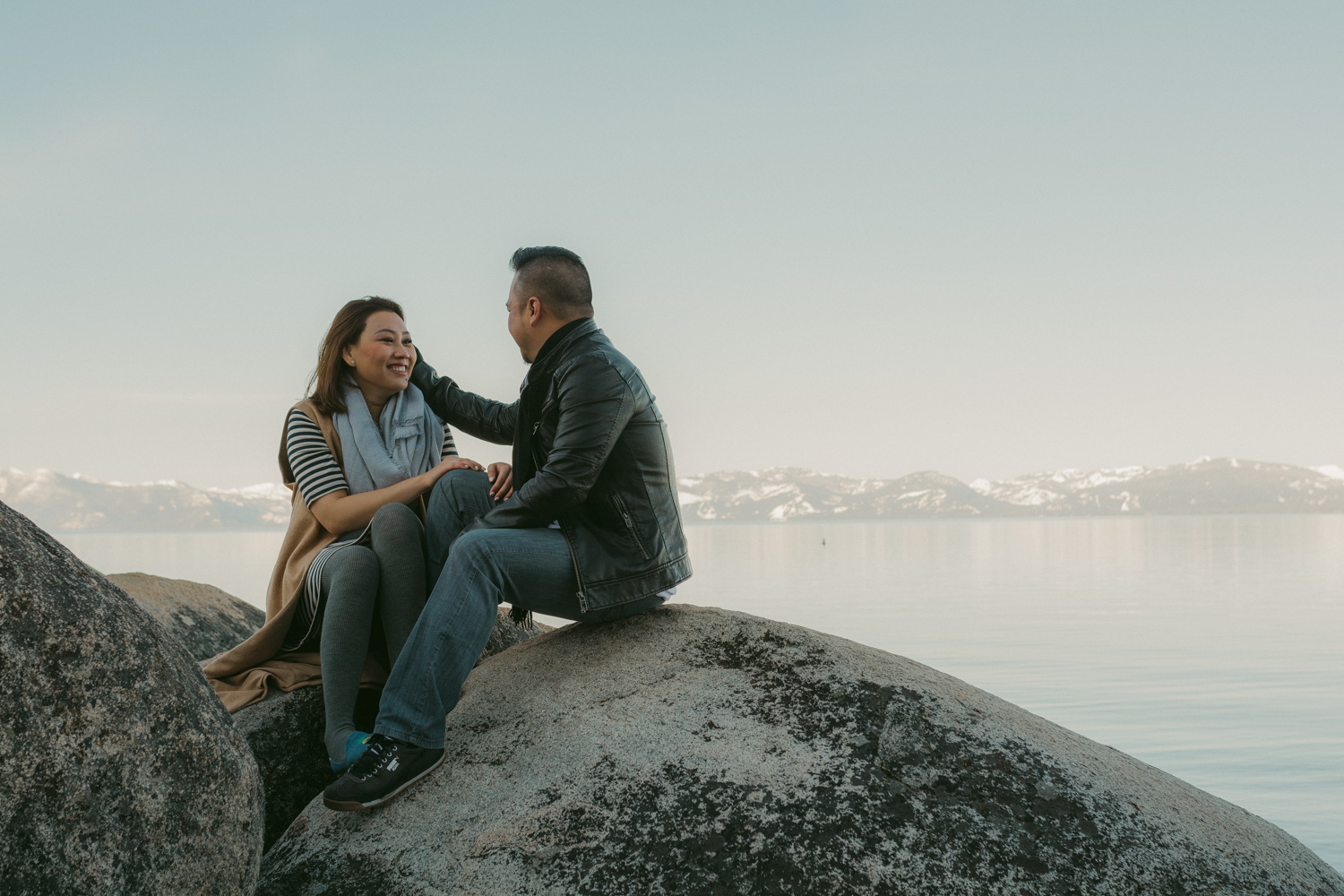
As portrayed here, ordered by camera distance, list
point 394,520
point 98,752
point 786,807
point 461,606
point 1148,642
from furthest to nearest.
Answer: point 1148,642
point 394,520
point 461,606
point 786,807
point 98,752

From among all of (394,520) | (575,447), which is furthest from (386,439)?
(575,447)

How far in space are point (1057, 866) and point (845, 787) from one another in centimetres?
82

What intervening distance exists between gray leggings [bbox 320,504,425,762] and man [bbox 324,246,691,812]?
204mm

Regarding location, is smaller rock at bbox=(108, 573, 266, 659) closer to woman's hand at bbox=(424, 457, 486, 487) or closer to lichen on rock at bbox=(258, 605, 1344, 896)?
woman's hand at bbox=(424, 457, 486, 487)

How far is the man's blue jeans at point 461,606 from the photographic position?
14.4ft

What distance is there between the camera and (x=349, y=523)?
5.38 metres

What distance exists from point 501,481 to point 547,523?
59cm

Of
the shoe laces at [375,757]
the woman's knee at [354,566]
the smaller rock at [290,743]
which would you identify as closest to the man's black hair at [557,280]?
the woman's knee at [354,566]

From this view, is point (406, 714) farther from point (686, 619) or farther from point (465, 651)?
point (686, 619)

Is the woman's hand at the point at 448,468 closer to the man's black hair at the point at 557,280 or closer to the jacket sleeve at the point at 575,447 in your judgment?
the jacket sleeve at the point at 575,447

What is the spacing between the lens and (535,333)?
5.32 m

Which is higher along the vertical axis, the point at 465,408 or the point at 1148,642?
the point at 465,408

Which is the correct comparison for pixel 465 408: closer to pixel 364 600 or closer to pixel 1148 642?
pixel 364 600

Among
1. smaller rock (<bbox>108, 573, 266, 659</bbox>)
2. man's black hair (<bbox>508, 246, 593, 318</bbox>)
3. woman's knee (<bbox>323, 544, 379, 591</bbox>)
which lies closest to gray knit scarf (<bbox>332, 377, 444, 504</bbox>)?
woman's knee (<bbox>323, 544, 379, 591</bbox>)
